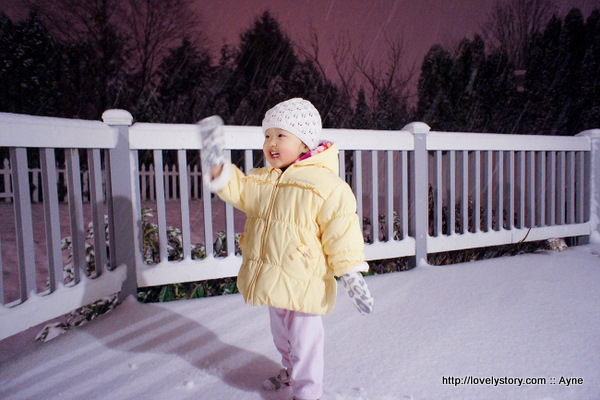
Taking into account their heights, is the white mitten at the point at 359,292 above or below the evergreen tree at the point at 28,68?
below

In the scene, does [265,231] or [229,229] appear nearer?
[265,231]

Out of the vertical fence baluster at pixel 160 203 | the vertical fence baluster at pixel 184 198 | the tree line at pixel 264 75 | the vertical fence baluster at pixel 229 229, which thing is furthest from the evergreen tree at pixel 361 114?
the vertical fence baluster at pixel 160 203

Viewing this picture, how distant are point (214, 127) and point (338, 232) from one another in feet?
1.94

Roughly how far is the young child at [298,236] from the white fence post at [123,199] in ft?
4.38

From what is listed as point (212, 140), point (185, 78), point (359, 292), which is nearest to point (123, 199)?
point (212, 140)

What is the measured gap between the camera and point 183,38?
1538 centimetres

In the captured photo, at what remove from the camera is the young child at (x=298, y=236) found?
4.90 feet

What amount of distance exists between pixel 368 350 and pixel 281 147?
1.13m

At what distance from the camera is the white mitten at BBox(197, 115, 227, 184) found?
4.91 ft

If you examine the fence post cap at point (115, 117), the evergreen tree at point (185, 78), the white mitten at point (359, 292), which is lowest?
the white mitten at point (359, 292)

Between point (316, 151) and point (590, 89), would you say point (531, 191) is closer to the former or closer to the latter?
point (316, 151)

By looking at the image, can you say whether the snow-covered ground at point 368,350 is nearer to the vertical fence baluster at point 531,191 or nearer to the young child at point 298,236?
the young child at point 298,236

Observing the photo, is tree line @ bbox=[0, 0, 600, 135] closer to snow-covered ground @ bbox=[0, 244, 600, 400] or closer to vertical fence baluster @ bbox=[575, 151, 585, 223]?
vertical fence baluster @ bbox=[575, 151, 585, 223]

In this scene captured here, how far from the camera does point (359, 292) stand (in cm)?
144
